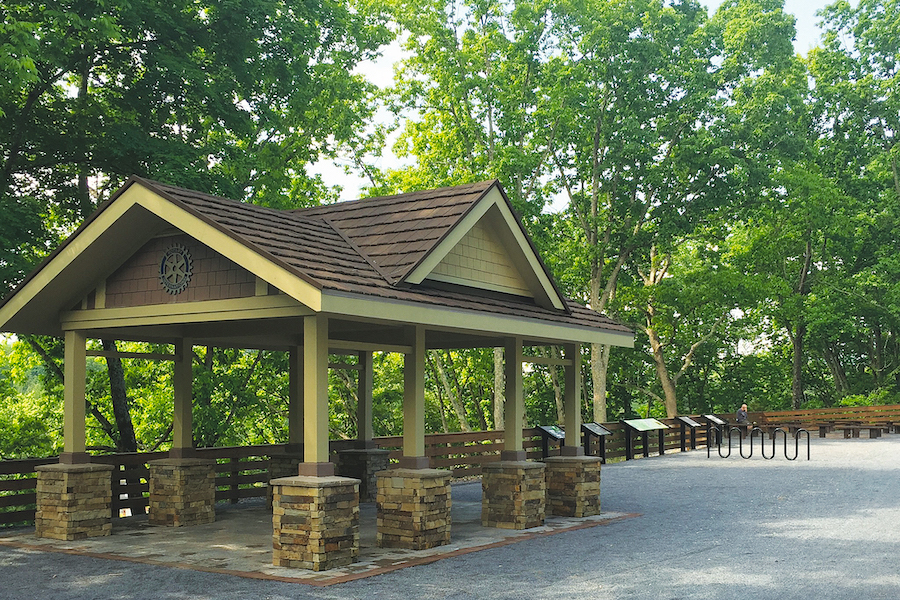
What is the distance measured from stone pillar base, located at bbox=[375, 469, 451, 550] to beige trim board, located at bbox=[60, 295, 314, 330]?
2.32 m

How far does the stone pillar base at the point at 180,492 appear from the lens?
12.6 meters

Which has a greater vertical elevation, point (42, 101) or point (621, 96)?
point (621, 96)

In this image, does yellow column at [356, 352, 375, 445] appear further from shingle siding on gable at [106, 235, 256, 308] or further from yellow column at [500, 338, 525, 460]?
shingle siding on gable at [106, 235, 256, 308]

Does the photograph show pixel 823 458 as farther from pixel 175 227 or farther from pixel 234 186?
pixel 175 227

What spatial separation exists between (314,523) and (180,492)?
4111 millimetres

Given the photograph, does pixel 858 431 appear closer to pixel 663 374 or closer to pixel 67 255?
pixel 663 374

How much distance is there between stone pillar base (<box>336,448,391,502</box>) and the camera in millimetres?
16062

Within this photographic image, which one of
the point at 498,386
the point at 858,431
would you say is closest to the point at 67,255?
the point at 498,386

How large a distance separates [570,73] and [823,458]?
50.8 ft

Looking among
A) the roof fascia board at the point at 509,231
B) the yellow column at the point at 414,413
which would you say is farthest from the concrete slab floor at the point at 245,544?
the roof fascia board at the point at 509,231

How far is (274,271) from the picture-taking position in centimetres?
927

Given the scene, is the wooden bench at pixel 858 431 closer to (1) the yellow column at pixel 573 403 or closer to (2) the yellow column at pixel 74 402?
(1) the yellow column at pixel 573 403

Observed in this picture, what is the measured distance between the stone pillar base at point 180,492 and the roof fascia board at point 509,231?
4605 millimetres

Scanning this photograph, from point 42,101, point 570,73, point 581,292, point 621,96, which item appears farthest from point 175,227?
point 581,292
